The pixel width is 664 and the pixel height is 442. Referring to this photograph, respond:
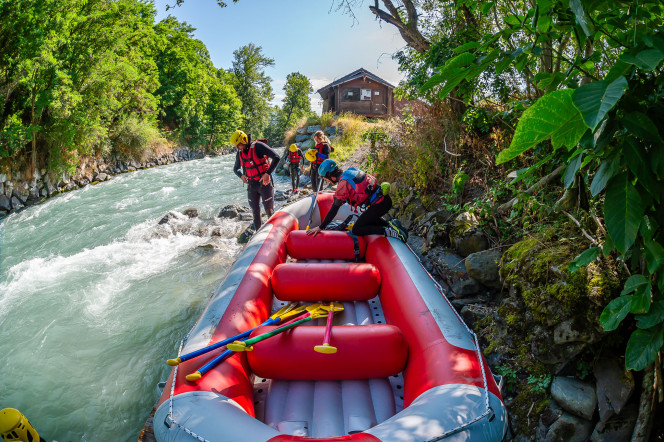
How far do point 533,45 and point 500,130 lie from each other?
375 centimetres

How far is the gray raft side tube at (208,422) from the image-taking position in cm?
163

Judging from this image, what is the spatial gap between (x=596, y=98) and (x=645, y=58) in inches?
7.3

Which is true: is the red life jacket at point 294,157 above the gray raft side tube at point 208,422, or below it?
above

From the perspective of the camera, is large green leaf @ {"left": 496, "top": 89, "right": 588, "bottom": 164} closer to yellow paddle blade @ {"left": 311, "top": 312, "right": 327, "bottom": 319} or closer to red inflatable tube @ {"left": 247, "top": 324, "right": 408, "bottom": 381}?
red inflatable tube @ {"left": 247, "top": 324, "right": 408, "bottom": 381}

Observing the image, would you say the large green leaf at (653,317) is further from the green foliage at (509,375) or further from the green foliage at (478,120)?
the green foliage at (478,120)

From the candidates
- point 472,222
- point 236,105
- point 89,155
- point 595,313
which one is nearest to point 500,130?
point 472,222

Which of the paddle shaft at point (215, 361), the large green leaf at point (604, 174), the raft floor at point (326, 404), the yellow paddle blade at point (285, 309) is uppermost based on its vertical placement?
the large green leaf at point (604, 174)

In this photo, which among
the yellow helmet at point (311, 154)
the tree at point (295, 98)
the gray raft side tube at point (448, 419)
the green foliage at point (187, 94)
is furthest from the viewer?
the tree at point (295, 98)

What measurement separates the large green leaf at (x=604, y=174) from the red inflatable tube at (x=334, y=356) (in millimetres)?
1703

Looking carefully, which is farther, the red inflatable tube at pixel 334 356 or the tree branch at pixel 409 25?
the tree branch at pixel 409 25

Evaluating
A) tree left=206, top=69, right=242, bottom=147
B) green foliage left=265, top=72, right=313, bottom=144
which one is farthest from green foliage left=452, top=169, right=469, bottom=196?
green foliage left=265, top=72, right=313, bottom=144

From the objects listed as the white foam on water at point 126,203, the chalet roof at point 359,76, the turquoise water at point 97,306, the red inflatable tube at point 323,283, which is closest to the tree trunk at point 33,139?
the turquoise water at point 97,306

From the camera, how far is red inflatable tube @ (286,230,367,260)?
12.7 feet

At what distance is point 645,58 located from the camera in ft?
2.08
